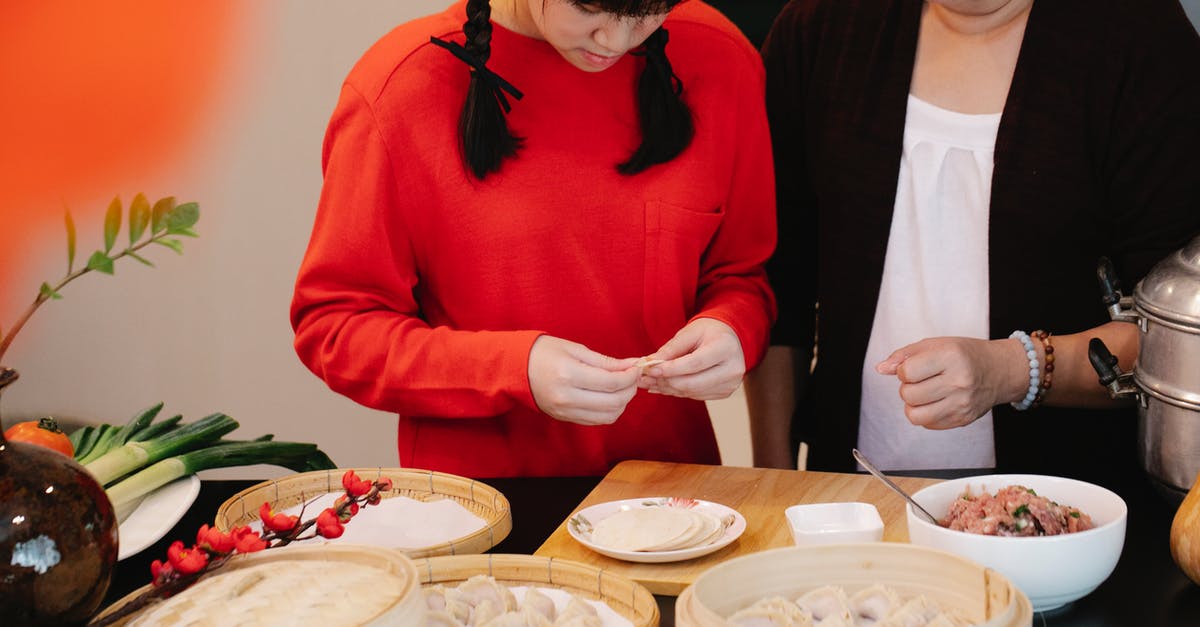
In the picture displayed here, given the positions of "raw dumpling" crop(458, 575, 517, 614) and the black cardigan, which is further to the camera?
the black cardigan

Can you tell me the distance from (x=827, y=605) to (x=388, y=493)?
0.73 metres

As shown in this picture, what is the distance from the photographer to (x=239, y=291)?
12.3 ft

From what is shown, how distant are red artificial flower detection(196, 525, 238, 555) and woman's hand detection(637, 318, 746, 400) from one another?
736 mm

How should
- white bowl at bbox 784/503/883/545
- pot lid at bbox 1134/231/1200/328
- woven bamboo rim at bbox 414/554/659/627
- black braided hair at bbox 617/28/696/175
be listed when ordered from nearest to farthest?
1. woven bamboo rim at bbox 414/554/659/627
2. white bowl at bbox 784/503/883/545
3. pot lid at bbox 1134/231/1200/328
4. black braided hair at bbox 617/28/696/175

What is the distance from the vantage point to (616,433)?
1.93 metres

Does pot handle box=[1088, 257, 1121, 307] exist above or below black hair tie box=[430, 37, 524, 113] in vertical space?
below

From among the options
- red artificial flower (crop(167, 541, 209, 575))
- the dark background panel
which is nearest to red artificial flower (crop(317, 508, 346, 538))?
red artificial flower (crop(167, 541, 209, 575))

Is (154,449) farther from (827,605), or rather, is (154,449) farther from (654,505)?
(827,605)

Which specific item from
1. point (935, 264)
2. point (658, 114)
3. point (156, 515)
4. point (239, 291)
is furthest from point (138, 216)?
point (239, 291)

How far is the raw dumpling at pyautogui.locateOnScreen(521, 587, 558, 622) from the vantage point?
1.15 m

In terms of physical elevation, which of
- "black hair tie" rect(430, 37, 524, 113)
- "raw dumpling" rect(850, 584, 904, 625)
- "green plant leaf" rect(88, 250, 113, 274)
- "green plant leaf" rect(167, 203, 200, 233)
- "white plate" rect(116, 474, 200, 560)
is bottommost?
"white plate" rect(116, 474, 200, 560)

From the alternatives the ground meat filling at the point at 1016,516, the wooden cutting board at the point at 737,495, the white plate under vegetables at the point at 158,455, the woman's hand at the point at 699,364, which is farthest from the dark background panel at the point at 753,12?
the ground meat filling at the point at 1016,516

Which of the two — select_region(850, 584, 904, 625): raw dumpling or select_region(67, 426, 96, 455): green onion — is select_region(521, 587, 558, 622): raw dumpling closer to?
select_region(850, 584, 904, 625): raw dumpling

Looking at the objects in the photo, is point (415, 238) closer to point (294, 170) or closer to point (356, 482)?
point (356, 482)
